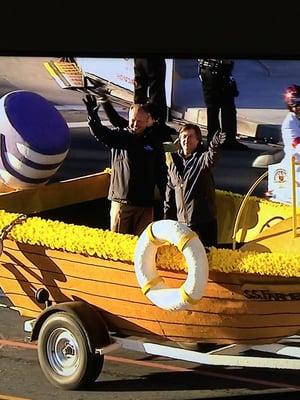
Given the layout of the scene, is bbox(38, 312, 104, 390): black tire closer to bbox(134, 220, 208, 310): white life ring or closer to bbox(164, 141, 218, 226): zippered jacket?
bbox(134, 220, 208, 310): white life ring

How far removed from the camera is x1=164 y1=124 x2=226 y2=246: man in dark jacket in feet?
14.3

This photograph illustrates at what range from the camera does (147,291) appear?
155 inches

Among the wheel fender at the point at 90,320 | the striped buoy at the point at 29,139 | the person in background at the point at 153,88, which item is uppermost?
the person in background at the point at 153,88

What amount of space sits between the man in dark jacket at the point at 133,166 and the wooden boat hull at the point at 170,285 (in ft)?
1.63

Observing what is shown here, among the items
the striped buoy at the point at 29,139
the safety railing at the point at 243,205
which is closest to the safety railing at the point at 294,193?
the safety railing at the point at 243,205

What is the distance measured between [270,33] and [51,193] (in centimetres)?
233

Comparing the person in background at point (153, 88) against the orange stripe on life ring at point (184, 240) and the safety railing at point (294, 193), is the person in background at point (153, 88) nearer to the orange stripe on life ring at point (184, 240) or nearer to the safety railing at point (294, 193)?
the safety railing at point (294, 193)

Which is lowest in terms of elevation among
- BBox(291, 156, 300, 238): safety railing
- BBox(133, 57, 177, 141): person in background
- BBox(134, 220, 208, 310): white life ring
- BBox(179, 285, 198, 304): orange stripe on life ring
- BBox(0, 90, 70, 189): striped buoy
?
BBox(179, 285, 198, 304): orange stripe on life ring

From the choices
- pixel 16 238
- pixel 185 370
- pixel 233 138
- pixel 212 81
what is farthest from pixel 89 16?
pixel 185 370

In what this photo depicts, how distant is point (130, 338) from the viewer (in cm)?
426

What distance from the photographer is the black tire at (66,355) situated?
417 cm

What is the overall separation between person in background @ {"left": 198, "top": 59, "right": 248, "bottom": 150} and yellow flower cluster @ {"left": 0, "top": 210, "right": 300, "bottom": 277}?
82cm

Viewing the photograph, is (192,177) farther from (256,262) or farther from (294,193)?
(256,262)

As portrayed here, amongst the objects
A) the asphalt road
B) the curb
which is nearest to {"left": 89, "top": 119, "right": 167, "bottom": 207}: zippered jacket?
the curb
